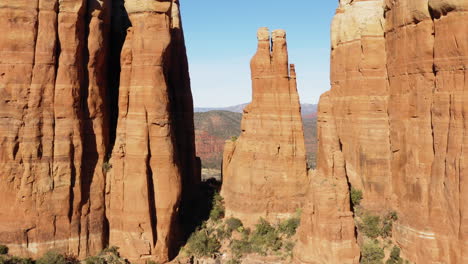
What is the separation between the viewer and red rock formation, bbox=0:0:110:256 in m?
28.5

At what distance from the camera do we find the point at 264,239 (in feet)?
111

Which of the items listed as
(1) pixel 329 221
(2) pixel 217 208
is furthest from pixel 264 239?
(1) pixel 329 221

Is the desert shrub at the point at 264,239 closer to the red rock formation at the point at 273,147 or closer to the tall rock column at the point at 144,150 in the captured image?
the red rock formation at the point at 273,147

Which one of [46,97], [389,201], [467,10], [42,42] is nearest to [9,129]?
[46,97]

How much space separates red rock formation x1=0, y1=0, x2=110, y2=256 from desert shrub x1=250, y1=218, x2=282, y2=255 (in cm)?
1308

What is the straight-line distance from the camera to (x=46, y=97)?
29094mm

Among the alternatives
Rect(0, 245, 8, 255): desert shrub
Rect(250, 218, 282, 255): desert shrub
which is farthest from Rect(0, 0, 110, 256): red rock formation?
Rect(250, 218, 282, 255): desert shrub

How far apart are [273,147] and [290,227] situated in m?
7.06

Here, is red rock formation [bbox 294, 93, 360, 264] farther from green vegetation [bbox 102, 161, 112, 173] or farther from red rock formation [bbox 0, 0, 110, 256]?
red rock formation [bbox 0, 0, 110, 256]

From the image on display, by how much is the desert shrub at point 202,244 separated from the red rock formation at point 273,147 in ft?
10.8

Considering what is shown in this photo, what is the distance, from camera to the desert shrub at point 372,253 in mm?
28406

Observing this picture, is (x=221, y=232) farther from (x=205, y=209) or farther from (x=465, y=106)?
(x=465, y=106)

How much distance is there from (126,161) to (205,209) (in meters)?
11.0

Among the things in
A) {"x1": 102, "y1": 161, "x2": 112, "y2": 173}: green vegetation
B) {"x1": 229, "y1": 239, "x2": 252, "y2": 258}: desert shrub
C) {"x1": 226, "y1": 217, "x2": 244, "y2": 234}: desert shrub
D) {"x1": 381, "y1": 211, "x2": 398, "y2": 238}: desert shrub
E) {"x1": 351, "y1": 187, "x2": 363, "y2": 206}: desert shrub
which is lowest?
{"x1": 229, "y1": 239, "x2": 252, "y2": 258}: desert shrub
